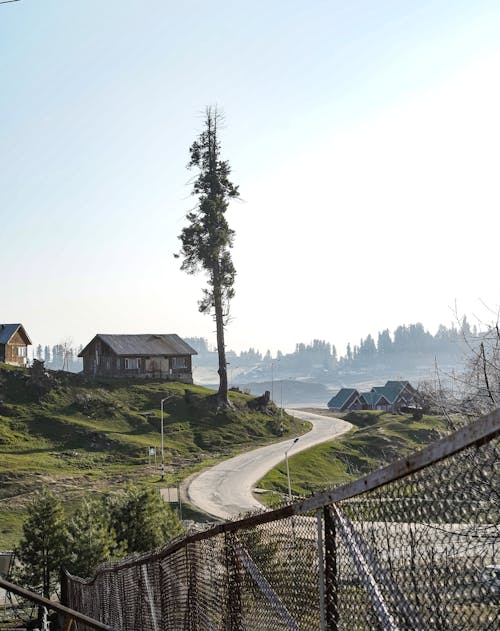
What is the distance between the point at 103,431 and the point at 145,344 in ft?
82.9

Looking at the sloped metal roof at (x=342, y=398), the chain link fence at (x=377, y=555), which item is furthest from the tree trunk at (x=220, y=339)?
the chain link fence at (x=377, y=555)

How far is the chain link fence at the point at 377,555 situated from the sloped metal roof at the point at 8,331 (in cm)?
7676

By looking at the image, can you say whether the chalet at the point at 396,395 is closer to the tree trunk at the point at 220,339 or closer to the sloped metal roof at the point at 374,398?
the sloped metal roof at the point at 374,398

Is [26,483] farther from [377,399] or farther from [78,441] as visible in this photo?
[377,399]

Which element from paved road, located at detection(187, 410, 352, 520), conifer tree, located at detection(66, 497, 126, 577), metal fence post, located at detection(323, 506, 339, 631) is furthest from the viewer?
paved road, located at detection(187, 410, 352, 520)

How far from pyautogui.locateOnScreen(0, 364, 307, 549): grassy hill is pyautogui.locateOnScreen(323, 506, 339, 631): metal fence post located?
37.2m

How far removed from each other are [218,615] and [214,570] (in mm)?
384

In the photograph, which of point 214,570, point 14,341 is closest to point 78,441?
point 14,341

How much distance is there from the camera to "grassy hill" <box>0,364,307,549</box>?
4731cm

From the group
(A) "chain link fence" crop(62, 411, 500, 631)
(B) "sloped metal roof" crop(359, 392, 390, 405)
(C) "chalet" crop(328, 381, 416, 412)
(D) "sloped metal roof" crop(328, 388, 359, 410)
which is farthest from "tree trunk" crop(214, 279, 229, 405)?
(A) "chain link fence" crop(62, 411, 500, 631)

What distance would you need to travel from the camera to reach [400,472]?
346 centimetres

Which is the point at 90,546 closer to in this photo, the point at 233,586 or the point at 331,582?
Result: the point at 233,586

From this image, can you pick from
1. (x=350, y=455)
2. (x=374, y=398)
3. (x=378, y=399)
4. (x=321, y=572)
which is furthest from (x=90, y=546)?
(x=374, y=398)

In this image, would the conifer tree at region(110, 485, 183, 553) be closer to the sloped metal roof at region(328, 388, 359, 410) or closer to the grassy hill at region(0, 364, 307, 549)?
the grassy hill at region(0, 364, 307, 549)
